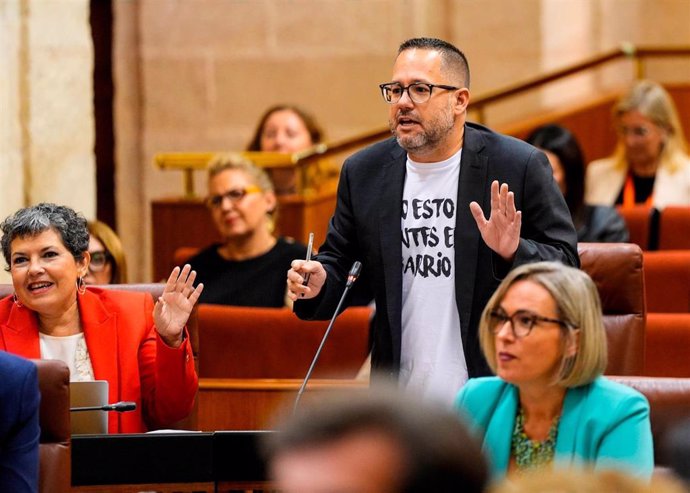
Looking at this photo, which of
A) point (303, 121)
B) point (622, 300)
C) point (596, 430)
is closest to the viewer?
point (596, 430)

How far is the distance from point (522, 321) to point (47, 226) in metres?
1.43

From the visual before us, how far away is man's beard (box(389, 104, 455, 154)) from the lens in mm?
3361

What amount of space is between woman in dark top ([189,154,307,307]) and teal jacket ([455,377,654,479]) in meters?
2.62

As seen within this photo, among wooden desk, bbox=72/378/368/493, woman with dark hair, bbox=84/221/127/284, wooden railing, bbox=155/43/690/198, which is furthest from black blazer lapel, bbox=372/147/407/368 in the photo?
wooden railing, bbox=155/43/690/198

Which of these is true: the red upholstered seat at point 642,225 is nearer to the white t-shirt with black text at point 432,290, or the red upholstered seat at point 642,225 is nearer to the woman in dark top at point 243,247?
the woman in dark top at point 243,247

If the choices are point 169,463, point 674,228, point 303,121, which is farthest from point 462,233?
point 303,121

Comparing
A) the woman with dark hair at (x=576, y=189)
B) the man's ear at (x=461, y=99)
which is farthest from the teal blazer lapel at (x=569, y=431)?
the woman with dark hair at (x=576, y=189)

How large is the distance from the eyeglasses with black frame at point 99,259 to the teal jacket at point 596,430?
219 centimetres

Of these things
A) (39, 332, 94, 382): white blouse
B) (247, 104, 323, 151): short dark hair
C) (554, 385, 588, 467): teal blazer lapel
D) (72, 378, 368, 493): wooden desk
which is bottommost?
(72, 378, 368, 493): wooden desk

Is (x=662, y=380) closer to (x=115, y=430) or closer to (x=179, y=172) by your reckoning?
(x=115, y=430)

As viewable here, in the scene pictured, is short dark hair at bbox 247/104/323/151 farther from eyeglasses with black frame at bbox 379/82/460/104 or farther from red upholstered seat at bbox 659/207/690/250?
eyeglasses with black frame at bbox 379/82/460/104

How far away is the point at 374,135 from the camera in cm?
668

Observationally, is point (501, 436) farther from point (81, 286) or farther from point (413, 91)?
point (81, 286)

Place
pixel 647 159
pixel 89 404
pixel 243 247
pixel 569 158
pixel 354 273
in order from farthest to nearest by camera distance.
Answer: pixel 647 159 < pixel 569 158 < pixel 243 247 < pixel 354 273 < pixel 89 404
